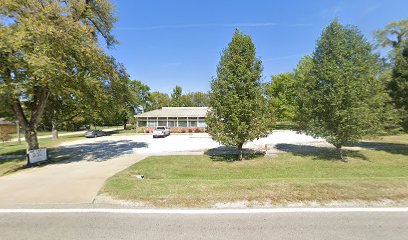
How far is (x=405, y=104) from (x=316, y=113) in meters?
6.97

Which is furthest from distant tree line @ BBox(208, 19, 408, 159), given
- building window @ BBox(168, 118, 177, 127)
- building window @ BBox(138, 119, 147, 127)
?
building window @ BBox(138, 119, 147, 127)

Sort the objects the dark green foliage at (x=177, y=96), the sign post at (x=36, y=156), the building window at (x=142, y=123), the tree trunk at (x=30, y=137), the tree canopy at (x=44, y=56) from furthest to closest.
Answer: the dark green foliage at (x=177, y=96), the building window at (x=142, y=123), the tree trunk at (x=30, y=137), the sign post at (x=36, y=156), the tree canopy at (x=44, y=56)

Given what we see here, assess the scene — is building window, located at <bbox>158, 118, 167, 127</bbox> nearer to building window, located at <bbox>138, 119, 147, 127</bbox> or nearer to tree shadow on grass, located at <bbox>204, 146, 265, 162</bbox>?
building window, located at <bbox>138, 119, 147, 127</bbox>

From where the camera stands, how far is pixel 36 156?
14578mm

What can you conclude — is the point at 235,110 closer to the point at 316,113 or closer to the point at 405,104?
the point at 316,113

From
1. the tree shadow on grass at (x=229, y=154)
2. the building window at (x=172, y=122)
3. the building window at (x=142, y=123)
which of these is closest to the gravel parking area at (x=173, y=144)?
the tree shadow on grass at (x=229, y=154)

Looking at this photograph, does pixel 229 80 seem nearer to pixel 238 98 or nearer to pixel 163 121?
pixel 238 98

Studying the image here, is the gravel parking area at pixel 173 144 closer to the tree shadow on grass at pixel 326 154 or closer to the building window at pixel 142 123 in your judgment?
the tree shadow on grass at pixel 326 154

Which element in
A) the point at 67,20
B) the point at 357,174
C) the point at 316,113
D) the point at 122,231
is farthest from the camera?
the point at 316,113

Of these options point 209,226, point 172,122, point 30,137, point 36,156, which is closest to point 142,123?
point 172,122

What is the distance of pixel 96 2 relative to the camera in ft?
56.6

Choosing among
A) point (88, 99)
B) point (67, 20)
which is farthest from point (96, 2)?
point (88, 99)

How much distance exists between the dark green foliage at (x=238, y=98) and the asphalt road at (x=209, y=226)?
10054 mm

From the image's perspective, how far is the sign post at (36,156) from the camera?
552 inches
